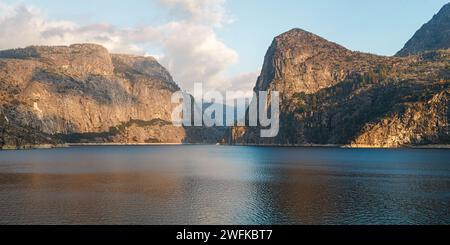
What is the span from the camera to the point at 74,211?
235 ft

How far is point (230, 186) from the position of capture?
106 meters

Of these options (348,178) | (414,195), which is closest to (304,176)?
(348,178)

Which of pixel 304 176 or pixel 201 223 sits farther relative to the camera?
pixel 304 176

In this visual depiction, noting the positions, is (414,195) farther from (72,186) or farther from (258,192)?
(72,186)

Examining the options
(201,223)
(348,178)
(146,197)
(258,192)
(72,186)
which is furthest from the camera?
(348,178)
